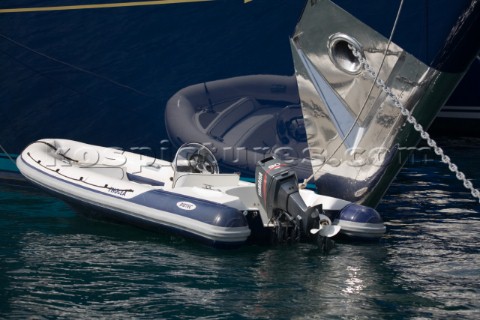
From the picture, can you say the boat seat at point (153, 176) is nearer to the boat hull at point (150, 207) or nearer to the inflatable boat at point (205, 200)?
the inflatable boat at point (205, 200)

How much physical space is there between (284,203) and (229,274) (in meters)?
0.93

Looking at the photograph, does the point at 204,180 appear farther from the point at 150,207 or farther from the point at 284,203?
the point at 284,203

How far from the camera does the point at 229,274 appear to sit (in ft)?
22.2

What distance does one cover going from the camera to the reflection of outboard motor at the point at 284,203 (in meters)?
7.31

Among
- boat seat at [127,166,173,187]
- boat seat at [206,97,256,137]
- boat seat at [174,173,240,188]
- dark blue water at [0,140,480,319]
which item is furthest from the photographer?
boat seat at [206,97,256,137]

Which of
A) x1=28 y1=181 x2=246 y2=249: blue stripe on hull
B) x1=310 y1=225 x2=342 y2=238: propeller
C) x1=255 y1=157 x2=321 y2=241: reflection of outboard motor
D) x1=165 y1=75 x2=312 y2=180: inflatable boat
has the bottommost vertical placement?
x1=28 y1=181 x2=246 y2=249: blue stripe on hull

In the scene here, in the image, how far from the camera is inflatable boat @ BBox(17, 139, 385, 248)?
287 inches

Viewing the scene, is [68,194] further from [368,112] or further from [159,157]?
[368,112]

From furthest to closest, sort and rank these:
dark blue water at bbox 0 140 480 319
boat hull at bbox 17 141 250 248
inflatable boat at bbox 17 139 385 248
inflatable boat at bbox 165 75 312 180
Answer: inflatable boat at bbox 165 75 312 180, inflatable boat at bbox 17 139 385 248, boat hull at bbox 17 141 250 248, dark blue water at bbox 0 140 480 319

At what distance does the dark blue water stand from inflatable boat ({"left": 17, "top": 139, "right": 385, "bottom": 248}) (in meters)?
0.18

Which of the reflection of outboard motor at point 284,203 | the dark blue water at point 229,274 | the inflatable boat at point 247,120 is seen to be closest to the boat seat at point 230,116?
the inflatable boat at point 247,120

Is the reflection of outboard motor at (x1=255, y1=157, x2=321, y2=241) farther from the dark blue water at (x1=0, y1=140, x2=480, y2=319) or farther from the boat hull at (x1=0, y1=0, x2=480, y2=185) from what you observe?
the boat hull at (x1=0, y1=0, x2=480, y2=185)

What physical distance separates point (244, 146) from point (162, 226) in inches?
70.7

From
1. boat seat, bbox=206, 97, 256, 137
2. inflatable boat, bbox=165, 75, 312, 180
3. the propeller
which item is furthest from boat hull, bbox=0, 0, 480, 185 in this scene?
the propeller
